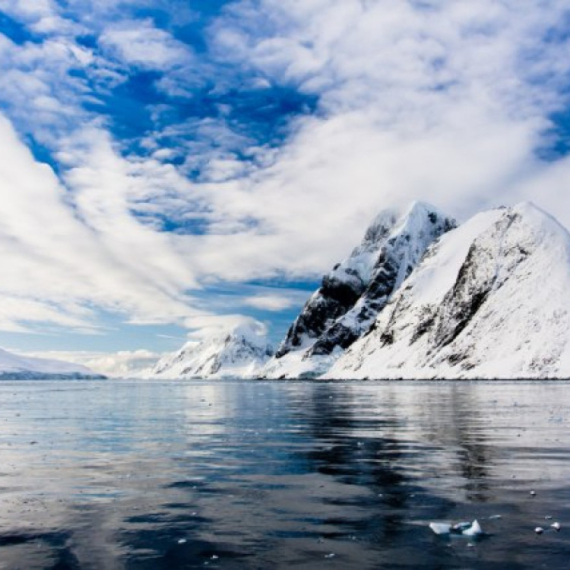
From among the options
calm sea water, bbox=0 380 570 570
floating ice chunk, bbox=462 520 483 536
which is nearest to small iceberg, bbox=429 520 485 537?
floating ice chunk, bbox=462 520 483 536

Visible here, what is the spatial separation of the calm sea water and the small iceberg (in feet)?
0.67

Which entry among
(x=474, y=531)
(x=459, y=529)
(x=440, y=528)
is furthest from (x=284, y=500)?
(x=474, y=531)

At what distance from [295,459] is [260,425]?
593 inches

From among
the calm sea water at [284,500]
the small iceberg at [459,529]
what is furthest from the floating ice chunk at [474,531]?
the calm sea water at [284,500]

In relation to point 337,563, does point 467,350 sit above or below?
above

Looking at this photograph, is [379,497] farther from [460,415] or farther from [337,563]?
[460,415]

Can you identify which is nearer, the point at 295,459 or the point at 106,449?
the point at 295,459

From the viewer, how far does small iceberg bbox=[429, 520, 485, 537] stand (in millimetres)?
11281

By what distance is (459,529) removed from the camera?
11.5 m

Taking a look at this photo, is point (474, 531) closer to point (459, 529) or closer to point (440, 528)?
point (459, 529)

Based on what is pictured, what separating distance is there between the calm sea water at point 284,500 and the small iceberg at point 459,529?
8.0 inches

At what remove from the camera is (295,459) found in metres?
21.6

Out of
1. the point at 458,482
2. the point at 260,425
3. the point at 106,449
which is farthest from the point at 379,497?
the point at 260,425

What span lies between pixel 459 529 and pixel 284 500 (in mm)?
4755
